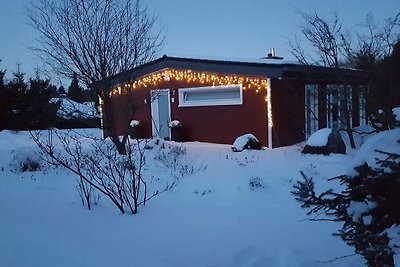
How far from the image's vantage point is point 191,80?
13.8 m

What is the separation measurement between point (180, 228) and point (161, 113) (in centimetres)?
1126

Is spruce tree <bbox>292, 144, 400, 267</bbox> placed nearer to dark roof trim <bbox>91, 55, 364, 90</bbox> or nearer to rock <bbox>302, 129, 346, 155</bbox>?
rock <bbox>302, 129, 346, 155</bbox>

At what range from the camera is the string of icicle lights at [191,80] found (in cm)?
1188

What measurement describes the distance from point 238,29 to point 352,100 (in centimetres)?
521

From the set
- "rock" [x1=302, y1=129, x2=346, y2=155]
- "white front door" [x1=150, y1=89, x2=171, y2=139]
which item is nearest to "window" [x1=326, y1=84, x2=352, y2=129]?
"rock" [x1=302, y1=129, x2=346, y2=155]

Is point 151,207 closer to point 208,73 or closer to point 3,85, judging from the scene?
point 208,73

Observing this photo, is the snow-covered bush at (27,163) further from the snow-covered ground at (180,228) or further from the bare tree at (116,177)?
the bare tree at (116,177)

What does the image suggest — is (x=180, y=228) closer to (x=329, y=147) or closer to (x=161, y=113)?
(x=329, y=147)

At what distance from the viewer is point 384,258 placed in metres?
2.42

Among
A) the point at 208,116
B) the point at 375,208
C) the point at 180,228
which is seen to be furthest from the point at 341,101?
the point at 375,208

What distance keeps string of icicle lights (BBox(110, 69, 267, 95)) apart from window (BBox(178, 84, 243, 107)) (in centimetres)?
21

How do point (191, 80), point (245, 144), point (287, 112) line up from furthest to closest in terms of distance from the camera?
point (191, 80)
point (287, 112)
point (245, 144)

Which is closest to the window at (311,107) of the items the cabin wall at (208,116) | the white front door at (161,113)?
the cabin wall at (208,116)

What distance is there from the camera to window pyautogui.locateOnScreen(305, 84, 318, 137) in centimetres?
1312
